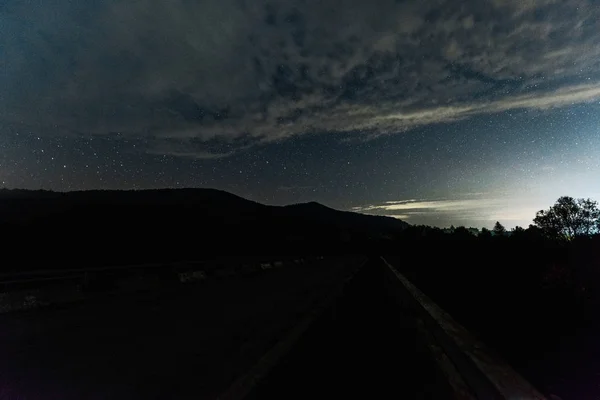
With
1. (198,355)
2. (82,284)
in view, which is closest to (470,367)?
(198,355)

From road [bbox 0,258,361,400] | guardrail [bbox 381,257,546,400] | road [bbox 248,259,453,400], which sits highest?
guardrail [bbox 381,257,546,400]

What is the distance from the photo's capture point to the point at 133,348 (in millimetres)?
6363

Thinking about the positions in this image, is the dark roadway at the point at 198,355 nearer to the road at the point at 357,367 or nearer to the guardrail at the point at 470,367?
the road at the point at 357,367

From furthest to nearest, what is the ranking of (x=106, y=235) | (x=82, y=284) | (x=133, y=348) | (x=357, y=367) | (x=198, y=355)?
(x=106, y=235) < (x=82, y=284) < (x=133, y=348) < (x=198, y=355) < (x=357, y=367)

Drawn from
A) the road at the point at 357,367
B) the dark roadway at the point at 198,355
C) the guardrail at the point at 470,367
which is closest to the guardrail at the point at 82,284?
the dark roadway at the point at 198,355

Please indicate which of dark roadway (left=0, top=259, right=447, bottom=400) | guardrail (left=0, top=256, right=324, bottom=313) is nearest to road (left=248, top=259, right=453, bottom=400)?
dark roadway (left=0, top=259, right=447, bottom=400)

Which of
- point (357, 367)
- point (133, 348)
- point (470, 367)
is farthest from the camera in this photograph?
point (133, 348)

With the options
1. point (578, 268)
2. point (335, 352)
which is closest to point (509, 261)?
point (578, 268)

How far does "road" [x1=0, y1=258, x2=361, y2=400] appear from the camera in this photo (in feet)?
Answer: 14.5

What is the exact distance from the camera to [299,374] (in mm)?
4934

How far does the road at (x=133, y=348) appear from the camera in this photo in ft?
14.5

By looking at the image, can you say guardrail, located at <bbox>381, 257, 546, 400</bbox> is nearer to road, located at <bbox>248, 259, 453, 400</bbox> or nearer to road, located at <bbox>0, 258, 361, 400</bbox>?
road, located at <bbox>248, 259, 453, 400</bbox>

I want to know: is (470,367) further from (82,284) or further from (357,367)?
(82,284)

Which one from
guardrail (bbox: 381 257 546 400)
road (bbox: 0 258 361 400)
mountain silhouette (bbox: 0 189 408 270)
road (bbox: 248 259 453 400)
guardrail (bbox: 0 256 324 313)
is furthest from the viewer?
mountain silhouette (bbox: 0 189 408 270)
